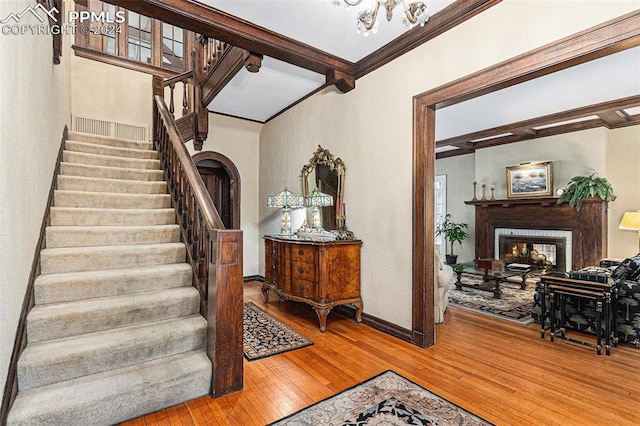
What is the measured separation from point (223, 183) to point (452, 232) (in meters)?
5.27

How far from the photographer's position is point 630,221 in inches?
197

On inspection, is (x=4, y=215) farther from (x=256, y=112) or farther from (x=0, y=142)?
(x=256, y=112)

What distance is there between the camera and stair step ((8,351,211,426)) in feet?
5.38

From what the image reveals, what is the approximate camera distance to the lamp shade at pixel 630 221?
492 centimetres

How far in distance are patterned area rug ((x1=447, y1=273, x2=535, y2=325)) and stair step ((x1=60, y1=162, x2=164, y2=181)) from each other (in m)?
4.26

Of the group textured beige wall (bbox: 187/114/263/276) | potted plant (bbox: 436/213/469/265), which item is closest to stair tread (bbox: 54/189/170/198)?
textured beige wall (bbox: 187/114/263/276)

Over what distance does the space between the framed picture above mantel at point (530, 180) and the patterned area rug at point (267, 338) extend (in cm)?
556

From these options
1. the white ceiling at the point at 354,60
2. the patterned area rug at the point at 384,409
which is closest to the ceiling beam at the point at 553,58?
the white ceiling at the point at 354,60

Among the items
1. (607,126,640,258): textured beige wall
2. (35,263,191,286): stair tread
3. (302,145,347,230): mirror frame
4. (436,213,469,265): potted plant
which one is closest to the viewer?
(35,263,191,286): stair tread

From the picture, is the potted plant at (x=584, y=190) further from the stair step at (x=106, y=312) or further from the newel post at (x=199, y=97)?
the newel post at (x=199, y=97)

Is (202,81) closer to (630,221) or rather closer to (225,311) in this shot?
(225,311)

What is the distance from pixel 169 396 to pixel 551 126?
706cm

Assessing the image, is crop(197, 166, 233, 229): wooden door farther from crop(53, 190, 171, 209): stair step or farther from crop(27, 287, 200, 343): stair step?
crop(27, 287, 200, 343): stair step

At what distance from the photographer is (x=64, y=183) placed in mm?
3160
